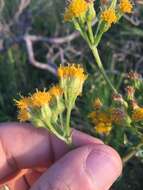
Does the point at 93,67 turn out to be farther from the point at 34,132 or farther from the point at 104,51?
the point at 34,132

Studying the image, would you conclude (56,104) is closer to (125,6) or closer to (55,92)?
(55,92)

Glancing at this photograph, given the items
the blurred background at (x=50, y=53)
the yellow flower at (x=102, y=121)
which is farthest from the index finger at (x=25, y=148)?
the blurred background at (x=50, y=53)

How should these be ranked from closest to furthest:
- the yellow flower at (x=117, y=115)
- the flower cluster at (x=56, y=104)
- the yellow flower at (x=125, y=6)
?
the flower cluster at (x=56, y=104) < the yellow flower at (x=117, y=115) < the yellow flower at (x=125, y=6)

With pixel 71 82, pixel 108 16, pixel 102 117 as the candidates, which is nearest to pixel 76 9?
pixel 108 16

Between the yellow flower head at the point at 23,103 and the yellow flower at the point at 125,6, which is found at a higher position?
the yellow flower at the point at 125,6

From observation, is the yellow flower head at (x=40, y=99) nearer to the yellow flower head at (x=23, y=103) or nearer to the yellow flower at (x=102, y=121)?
the yellow flower head at (x=23, y=103)

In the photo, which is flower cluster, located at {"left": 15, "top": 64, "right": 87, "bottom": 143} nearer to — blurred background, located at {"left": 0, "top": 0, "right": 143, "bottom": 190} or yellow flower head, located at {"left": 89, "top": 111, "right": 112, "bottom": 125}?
yellow flower head, located at {"left": 89, "top": 111, "right": 112, "bottom": 125}

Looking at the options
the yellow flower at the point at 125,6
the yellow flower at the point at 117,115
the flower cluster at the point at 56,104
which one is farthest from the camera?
the yellow flower at the point at 125,6
